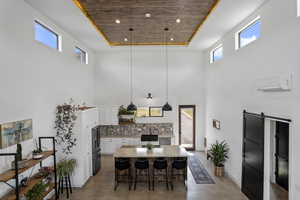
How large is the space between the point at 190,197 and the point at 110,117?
5125 mm

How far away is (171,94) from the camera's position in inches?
364

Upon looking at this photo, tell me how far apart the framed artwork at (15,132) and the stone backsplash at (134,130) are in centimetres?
488

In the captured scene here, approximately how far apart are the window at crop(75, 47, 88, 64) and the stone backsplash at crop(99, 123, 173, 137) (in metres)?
3.15

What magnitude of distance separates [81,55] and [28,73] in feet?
11.9

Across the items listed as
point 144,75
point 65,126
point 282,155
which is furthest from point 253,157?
point 144,75

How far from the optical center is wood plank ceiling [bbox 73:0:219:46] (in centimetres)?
438

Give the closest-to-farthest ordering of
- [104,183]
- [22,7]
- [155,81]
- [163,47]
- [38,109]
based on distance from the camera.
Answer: [22,7] < [38,109] < [104,183] < [163,47] < [155,81]

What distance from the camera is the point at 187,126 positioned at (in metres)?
9.41

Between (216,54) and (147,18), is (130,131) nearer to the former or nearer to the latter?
(216,54)

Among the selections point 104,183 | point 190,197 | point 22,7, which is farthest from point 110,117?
point 22,7

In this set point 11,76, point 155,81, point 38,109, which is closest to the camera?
point 11,76

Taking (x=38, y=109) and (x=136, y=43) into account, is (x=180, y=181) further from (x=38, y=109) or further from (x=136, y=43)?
(x=136, y=43)

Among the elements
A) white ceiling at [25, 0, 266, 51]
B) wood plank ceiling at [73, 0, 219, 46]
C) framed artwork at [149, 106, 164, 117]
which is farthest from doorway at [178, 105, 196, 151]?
wood plank ceiling at [73, 0, 219, 46]

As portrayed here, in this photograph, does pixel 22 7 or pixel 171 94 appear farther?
pixel 171 94
